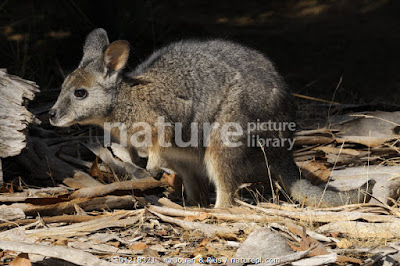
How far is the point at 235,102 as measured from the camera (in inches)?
185

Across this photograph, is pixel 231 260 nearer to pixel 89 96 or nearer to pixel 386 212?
pixel 386 212

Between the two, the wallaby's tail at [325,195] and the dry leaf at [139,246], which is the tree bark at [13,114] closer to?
the dry leaf at [139,246]

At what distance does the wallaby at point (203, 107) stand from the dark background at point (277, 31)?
110 inches

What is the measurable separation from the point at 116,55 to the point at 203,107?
0.89 metres

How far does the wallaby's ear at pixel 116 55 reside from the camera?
4.64m

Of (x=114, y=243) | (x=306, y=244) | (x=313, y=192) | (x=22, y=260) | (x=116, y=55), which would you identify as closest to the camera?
(x=22, y=260)

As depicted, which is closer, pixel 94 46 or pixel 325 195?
pixel 325 195

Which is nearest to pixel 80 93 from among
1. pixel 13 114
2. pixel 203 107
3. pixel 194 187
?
pixel 13 114

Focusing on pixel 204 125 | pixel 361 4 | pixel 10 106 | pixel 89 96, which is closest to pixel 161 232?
pixel 204 125

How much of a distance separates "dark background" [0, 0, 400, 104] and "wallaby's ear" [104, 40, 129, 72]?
2.87 m

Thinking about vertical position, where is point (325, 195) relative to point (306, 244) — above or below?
above

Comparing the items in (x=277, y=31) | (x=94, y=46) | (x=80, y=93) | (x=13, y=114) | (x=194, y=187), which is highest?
(x=277, y=31)

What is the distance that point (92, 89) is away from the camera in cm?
474

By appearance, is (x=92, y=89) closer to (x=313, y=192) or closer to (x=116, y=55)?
(x=116, y=55)
